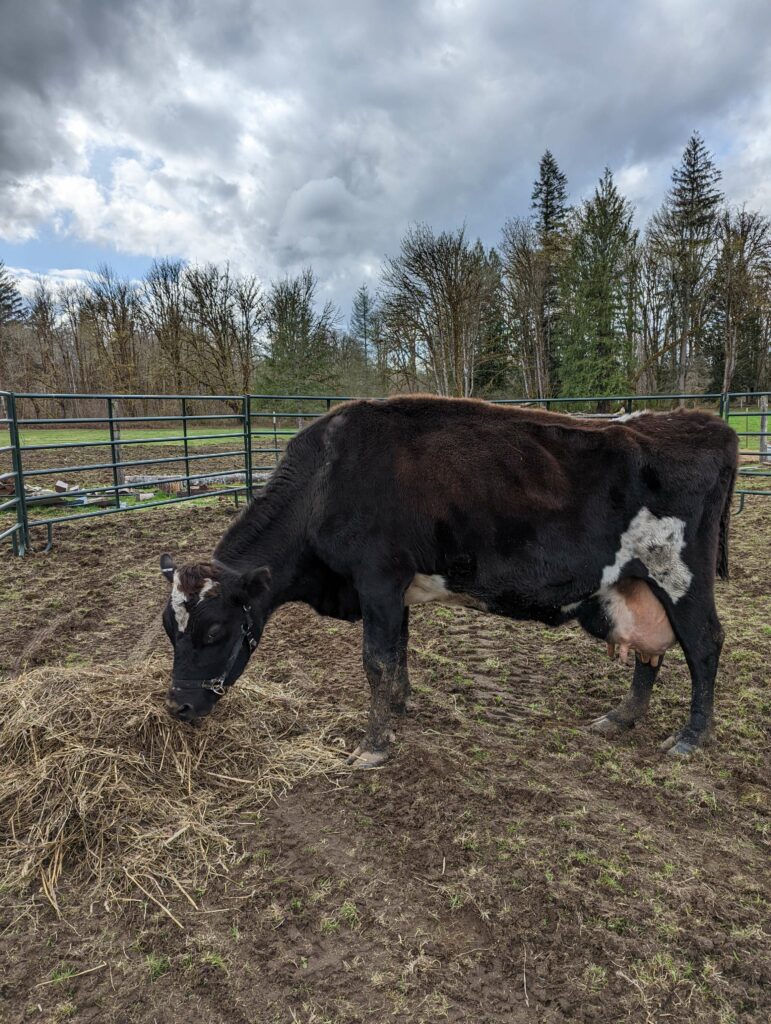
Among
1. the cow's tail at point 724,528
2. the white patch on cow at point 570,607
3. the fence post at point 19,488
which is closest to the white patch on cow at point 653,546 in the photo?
the white patch on cow at point 570,607

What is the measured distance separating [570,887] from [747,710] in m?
2.02

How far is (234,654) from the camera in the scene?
2.96 m

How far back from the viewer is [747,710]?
351 cm

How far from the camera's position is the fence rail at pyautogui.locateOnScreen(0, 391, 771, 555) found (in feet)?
23.2

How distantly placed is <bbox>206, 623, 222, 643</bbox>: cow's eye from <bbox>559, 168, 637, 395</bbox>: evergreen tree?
2524cm

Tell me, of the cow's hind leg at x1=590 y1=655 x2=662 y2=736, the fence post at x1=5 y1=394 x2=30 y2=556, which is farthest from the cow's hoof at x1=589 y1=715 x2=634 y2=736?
the fence post at x1=5 y1=394 x2=30 y2=556

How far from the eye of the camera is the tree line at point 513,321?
22828mm

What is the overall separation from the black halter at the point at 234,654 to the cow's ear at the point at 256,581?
3.5 inches

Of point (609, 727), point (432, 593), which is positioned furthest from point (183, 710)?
point (609, 727)

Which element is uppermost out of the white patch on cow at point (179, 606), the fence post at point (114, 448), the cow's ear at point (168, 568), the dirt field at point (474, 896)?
the fence post at point (114, 448)

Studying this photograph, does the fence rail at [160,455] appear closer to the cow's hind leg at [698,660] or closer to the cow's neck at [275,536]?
the cow's hind leg at [698,660]

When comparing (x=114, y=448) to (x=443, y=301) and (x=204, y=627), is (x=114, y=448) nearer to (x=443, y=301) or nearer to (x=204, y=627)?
(x=204, y=627)

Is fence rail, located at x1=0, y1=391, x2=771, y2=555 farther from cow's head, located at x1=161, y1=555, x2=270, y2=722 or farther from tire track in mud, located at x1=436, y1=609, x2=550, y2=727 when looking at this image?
cow's head, located at x1=161, y1=555, x2=270, y2=722

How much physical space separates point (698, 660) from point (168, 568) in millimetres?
2968
